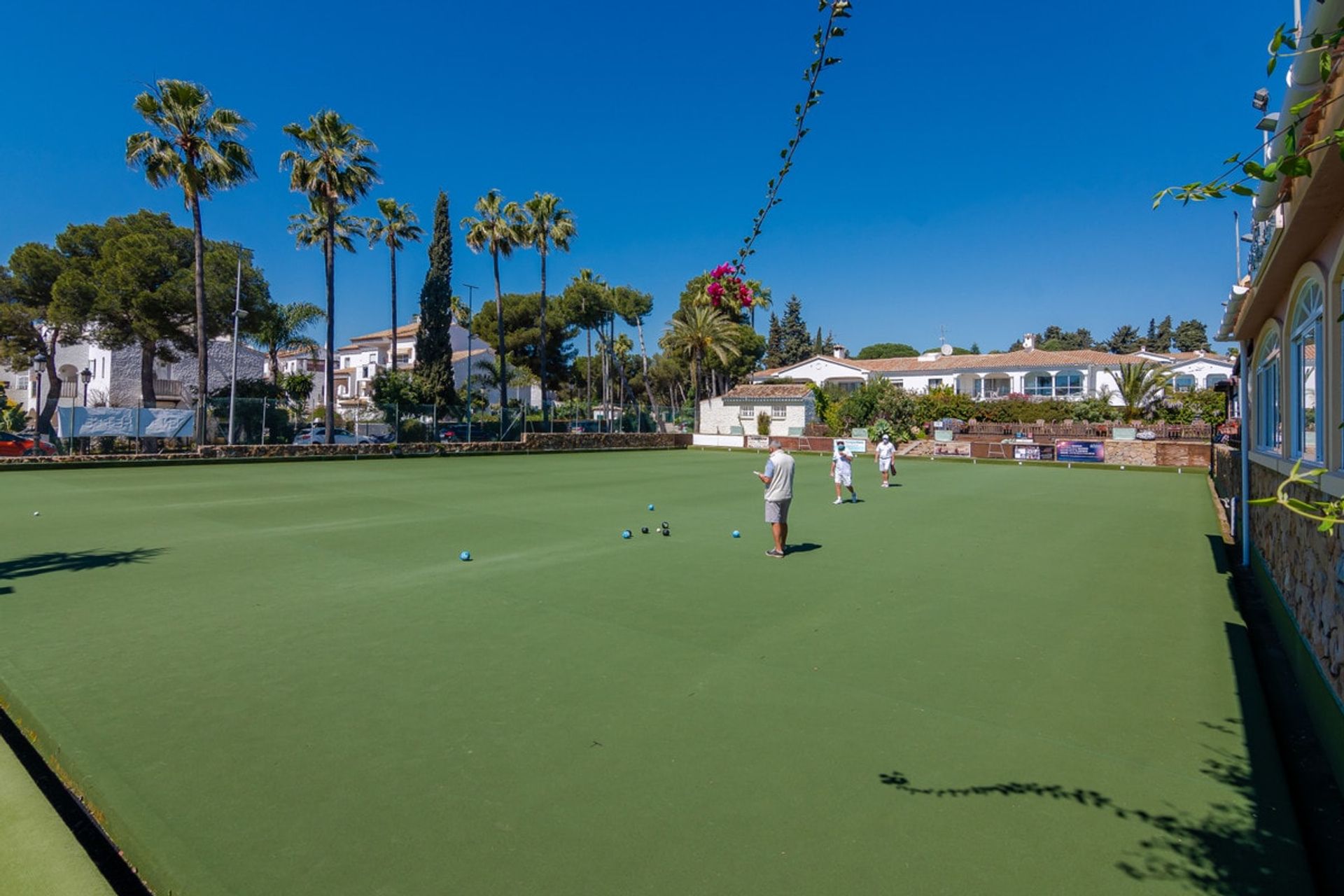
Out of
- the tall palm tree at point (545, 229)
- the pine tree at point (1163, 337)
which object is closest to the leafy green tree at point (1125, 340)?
the pine tree at point (1163, 337)

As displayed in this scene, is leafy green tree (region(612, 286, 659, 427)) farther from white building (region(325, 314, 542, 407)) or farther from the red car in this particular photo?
the red car

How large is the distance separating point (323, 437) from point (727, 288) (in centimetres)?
3549

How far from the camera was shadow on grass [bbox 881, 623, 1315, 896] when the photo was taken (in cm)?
312

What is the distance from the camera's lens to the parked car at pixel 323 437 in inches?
1307

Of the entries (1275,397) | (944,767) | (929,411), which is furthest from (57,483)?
(929,411)

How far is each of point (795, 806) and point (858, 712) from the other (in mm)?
1302

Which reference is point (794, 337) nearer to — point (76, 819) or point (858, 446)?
point (858, 446)

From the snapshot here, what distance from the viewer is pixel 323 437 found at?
34969mm

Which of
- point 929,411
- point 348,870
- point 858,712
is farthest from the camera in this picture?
point 929,411

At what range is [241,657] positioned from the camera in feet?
18.7

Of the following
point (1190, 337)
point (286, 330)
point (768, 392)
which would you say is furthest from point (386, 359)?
point (1190, 337)

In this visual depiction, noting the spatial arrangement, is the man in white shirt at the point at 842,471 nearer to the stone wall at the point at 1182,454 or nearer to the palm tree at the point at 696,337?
the stone wall at the point at 1182,454

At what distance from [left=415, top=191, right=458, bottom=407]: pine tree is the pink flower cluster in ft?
138

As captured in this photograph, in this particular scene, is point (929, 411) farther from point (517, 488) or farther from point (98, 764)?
point (98, 764)
